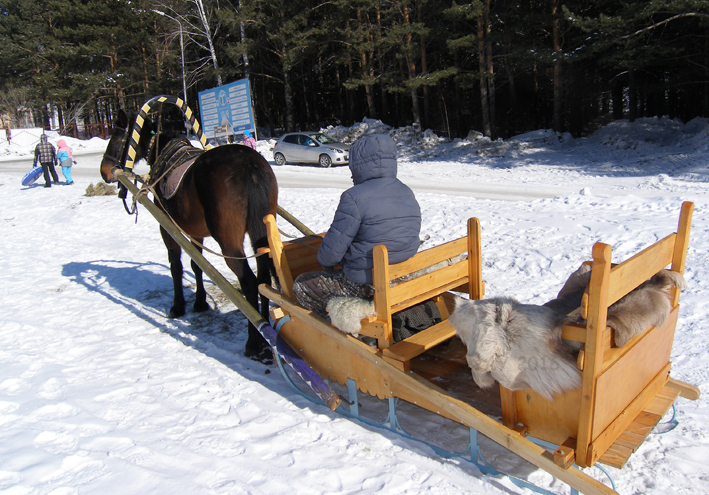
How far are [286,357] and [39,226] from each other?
9.35m

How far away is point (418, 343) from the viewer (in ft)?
9.41

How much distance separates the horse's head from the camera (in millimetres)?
5570

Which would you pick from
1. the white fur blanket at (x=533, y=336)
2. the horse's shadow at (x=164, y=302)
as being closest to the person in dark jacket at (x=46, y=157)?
the horse's shadow at (x=164, y=302)

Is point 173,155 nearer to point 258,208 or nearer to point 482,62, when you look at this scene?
point 258,208

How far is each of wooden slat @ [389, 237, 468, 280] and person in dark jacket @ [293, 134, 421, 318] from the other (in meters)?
0.09

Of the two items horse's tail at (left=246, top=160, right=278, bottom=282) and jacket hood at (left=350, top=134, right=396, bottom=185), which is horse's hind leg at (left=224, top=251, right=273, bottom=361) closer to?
horse's tail at (left=246, top=160, right=278, bottom=282)

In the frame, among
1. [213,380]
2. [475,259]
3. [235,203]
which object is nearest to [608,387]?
[475,259]

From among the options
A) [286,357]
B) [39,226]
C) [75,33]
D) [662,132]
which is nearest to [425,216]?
[286,357]

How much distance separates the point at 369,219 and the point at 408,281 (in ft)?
1.51

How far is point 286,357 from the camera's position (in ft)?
10.9

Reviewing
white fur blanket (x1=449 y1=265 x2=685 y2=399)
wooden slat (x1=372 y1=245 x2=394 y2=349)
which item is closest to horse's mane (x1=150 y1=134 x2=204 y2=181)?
wooden slat (x1=372 y1=245 x2=394 y2=349)

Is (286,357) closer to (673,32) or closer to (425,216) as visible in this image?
(425,216)

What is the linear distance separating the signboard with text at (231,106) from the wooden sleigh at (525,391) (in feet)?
60.8

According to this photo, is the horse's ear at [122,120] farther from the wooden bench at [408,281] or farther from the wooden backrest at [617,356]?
the wooden backrest at [617,356]
